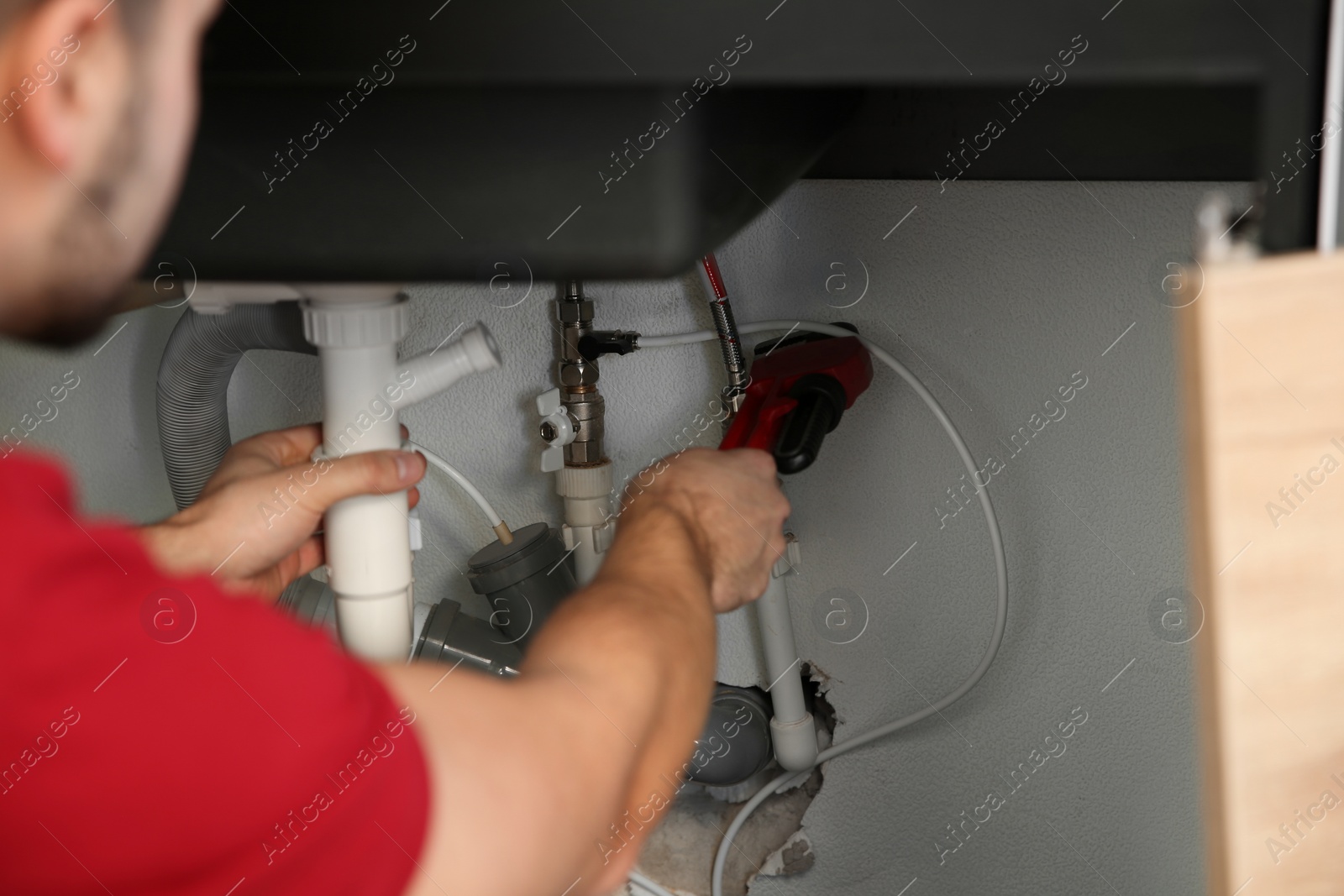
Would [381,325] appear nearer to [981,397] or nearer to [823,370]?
[823,370]

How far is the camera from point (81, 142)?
32 centimetres

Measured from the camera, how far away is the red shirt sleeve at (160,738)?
287 mm

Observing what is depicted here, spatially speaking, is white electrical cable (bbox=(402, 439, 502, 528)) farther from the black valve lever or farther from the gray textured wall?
the black valve lever

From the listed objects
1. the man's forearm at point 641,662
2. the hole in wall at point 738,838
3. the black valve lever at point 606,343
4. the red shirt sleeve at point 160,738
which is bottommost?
the hole in wall at point 738,838

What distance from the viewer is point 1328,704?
33 cm

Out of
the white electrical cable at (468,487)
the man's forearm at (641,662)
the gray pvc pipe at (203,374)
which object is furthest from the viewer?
the white electrical cable at (468,487)

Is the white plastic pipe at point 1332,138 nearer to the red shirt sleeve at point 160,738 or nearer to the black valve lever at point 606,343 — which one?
the red shirt sleeve at point 160,738

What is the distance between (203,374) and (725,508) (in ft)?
1.52

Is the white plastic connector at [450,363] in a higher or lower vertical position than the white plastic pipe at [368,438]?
higher

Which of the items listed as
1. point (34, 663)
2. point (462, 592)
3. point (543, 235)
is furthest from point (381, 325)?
point (462, 592)

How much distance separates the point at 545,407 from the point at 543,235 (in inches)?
20.2

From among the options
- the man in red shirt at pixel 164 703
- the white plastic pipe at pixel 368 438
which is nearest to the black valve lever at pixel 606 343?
the white plastic pipe at pixel 368 438

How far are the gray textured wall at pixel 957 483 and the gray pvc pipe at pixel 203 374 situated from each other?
16cm

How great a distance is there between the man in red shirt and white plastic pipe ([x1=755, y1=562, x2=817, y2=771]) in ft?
1.78
